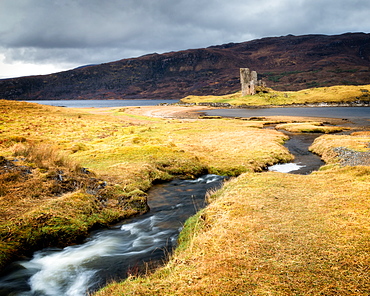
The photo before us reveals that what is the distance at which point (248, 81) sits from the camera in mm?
183875

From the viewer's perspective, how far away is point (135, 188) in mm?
16078

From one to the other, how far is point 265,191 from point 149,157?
42.0 ft

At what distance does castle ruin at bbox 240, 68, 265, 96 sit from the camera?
580 ft

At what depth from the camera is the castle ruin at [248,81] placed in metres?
177

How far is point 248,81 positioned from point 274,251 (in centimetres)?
18898

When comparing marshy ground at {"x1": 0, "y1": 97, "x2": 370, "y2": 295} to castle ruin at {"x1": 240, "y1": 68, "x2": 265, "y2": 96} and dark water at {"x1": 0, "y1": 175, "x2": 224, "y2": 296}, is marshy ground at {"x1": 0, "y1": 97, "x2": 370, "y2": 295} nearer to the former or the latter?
dark water at {"x1": 0, "y1": 175, "x2": 224, "y2": 296}

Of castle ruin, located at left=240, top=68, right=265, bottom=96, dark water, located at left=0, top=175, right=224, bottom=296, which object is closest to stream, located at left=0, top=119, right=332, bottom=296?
dark water, located at left=0, top=175, right=224, bottom=296

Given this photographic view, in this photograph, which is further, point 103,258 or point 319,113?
point 319,113

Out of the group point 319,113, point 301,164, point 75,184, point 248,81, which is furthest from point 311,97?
point 75,184

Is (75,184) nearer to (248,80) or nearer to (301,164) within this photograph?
(301,164)

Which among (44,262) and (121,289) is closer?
(121,289)

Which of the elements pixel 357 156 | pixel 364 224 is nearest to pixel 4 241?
pixel 364 224

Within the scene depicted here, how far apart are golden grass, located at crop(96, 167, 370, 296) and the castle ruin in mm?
176634

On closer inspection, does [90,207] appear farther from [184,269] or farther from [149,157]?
[149,157]
